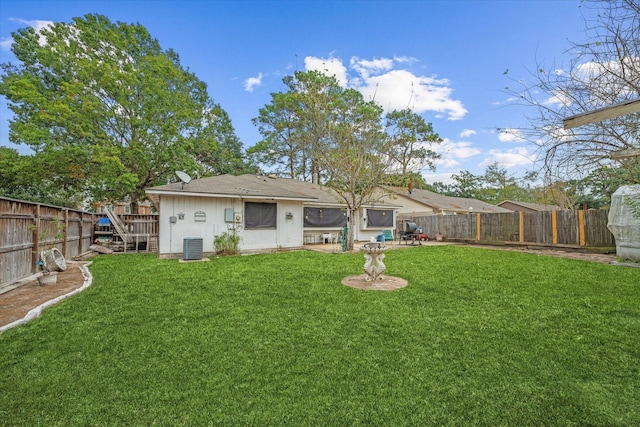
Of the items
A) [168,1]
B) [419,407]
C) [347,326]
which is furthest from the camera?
[168,1]

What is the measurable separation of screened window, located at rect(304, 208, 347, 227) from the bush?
4.18 m

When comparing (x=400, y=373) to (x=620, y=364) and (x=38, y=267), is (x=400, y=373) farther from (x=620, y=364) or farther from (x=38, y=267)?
(x=38, y=267)

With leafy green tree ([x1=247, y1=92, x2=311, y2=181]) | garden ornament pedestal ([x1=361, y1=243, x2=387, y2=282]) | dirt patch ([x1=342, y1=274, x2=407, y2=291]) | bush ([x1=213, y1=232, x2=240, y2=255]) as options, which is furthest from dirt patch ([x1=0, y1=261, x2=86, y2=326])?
leafy green tree ([x1=247, y1=92, x2=311, y2=181])

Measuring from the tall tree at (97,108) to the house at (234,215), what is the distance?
17.7ft

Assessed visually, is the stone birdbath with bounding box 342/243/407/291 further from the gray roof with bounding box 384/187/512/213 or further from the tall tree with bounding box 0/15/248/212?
the gray roof with bounding box 384/187/512/213

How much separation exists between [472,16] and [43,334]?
9744mm

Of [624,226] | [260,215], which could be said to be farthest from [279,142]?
[624,226]

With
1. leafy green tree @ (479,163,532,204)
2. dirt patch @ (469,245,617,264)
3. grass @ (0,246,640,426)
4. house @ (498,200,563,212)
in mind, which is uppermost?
leafy green tree @ (479,163,532,204)

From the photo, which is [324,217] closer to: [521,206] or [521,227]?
[521,227]

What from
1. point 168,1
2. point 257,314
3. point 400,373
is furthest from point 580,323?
point 168,1

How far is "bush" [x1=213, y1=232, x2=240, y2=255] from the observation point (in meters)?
10.3

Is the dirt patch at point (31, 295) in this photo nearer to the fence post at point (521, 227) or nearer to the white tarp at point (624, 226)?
the white tarp at point (624, 226)

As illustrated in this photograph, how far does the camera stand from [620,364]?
2.86m

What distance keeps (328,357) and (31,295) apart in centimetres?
552
